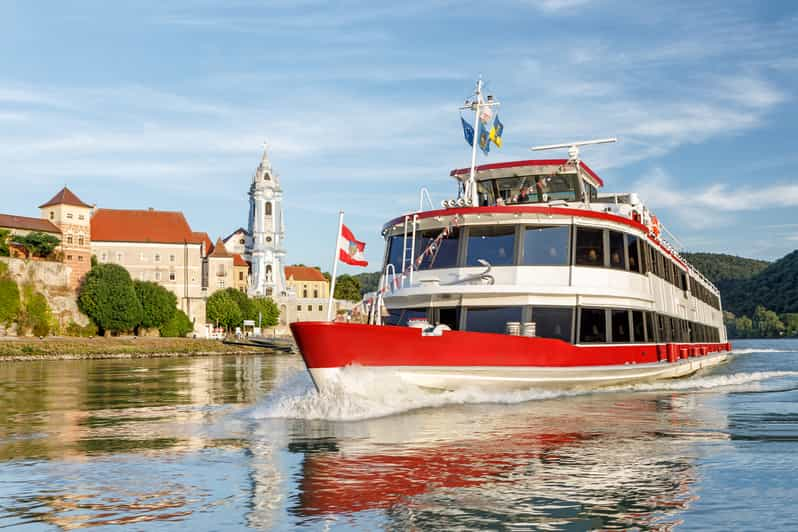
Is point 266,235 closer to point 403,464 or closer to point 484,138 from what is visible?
point 484,138

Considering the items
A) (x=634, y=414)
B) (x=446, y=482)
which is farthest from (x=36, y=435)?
(x=634, y=414)

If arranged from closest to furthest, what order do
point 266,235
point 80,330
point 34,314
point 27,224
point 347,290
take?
point 34,314 < point 80,330 < point 27,224 < point 266,235 < point 347,290

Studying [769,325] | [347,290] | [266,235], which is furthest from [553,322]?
[769,325]

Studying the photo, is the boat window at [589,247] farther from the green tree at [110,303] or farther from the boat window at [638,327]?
the green tree at [110,303]

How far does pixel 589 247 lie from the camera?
1767 cm

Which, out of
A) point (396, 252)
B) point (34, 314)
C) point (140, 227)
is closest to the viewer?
point (396, 252)

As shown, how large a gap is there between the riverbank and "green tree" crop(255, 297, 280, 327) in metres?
33.4

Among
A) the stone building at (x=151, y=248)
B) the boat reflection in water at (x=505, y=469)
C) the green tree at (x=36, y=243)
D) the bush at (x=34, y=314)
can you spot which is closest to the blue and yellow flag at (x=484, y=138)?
the boat reflection in water at (x=505, y=469)

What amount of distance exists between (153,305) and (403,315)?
74.3 m

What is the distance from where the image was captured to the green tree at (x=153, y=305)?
85.9 meters

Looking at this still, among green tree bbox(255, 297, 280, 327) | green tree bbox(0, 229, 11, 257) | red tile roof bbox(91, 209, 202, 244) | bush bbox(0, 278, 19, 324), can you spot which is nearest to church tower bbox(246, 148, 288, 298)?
green tree bbox(255, 297, 280, 327)

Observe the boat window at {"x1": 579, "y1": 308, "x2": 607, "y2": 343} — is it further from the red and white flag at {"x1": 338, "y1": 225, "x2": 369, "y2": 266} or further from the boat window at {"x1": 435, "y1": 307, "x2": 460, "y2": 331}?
the red and white flag at {"x1": 338, "y1": 225, "x2": 369, "y2": 266}

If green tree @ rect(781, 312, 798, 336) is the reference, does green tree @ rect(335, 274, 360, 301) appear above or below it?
above

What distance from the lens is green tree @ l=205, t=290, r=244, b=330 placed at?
363 feet
